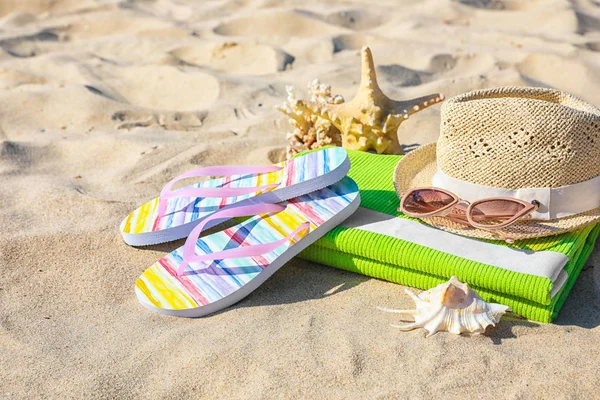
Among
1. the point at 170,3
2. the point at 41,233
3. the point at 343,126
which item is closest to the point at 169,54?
the point at 170,3

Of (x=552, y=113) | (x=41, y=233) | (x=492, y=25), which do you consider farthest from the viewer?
(x=492, y=25)

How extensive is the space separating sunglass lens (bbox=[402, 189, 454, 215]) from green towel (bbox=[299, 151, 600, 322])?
0.05 m

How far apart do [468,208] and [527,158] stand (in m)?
0.25

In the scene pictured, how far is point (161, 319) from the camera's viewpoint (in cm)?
217

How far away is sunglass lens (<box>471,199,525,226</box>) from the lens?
7.20 feet

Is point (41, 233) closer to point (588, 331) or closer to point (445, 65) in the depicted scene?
point (588, 331)

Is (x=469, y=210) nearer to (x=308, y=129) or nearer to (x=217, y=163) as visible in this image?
(x=308, y=129)

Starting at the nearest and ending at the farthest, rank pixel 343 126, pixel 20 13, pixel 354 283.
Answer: pixel 354 283, pixel 343 126, pixel 20 13

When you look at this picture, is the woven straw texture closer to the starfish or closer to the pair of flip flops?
the pair of flip flops

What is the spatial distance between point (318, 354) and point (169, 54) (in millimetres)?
4141

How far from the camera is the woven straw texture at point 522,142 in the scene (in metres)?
2.13

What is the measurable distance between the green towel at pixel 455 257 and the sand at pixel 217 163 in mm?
72

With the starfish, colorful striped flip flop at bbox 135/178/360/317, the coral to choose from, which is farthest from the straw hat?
the coral

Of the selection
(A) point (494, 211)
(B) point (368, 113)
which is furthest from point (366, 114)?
(A) point (494, 211)
